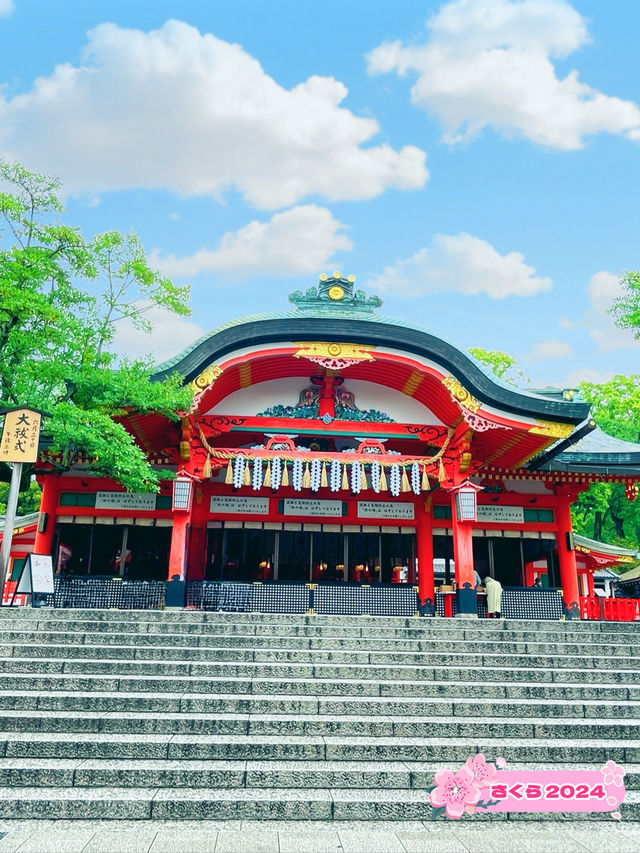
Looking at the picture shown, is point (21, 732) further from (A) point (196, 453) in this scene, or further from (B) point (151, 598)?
(A) point (196, 453)

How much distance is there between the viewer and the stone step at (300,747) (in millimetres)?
5914

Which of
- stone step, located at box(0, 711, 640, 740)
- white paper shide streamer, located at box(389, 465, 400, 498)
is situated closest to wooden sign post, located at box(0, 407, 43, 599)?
stone step, located at box(0, 711, 640, 740)

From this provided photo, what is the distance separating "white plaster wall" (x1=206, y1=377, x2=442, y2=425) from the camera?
50.0ft

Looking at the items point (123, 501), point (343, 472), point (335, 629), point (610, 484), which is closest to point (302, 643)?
point (335, 629)

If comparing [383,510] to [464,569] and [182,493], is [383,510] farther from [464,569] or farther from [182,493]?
[182,493]

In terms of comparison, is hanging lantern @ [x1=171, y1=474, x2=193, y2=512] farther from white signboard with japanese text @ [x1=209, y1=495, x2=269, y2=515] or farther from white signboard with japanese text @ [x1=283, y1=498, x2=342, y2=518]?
white signboard with japanese text @ [x1=283, y1=498, x2=342, y2=518]

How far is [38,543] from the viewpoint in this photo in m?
15.8

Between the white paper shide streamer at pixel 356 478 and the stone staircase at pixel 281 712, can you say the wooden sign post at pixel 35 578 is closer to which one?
the stone staircase at pixel 281 712

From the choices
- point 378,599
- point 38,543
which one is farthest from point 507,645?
point 38,543

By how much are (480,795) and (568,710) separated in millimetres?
2809

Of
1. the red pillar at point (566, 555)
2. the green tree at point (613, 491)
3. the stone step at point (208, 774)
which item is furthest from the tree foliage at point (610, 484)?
the stone step at point (208, 774)

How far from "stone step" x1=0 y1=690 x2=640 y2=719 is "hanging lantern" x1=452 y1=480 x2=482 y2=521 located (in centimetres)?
703

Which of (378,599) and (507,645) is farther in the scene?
(378,599)

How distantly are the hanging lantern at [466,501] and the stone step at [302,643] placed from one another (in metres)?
4.77
